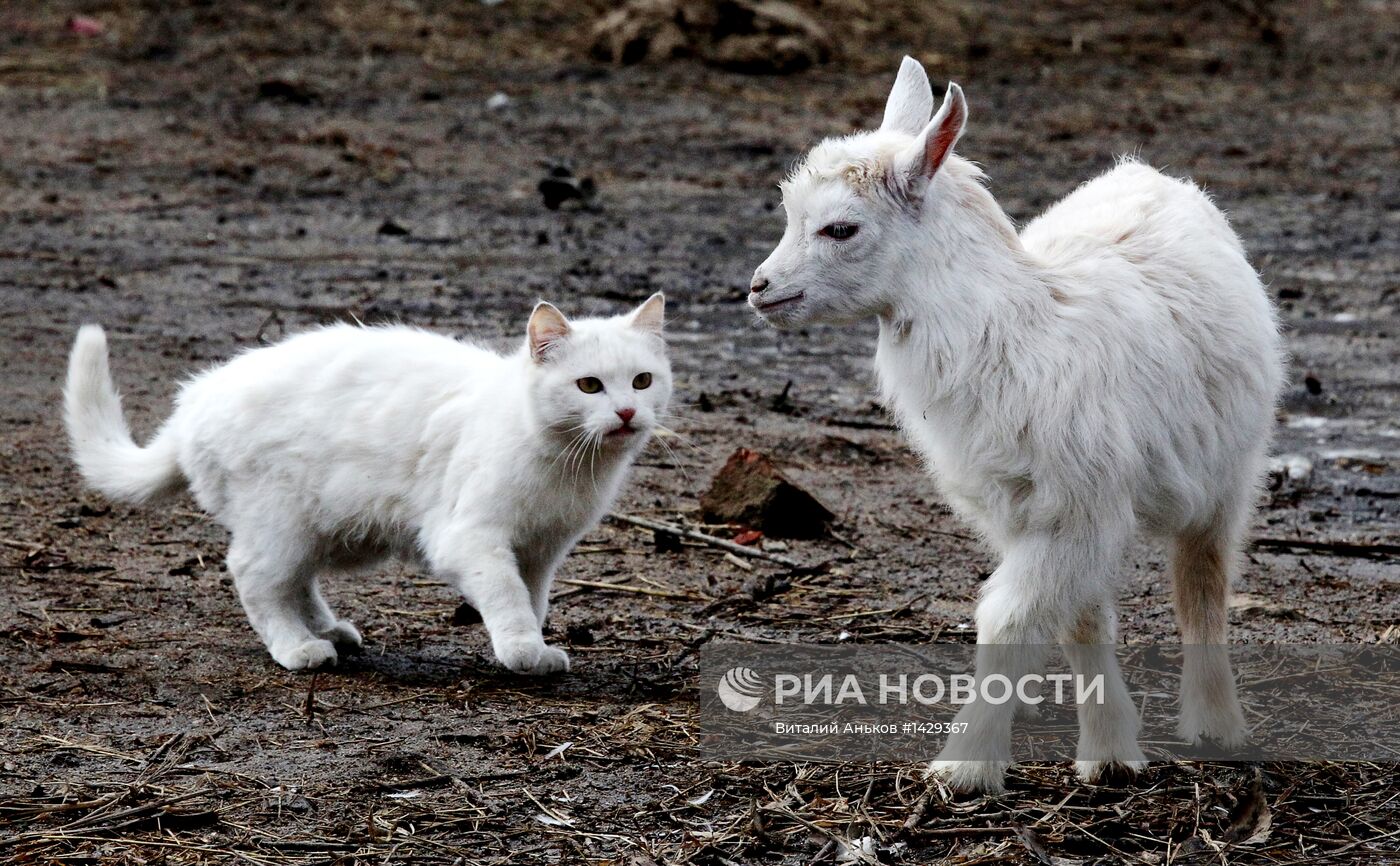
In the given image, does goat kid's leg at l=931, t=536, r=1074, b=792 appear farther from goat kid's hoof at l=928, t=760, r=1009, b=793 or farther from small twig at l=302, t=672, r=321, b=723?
small twig at l=302, t=672, r=321, b=723

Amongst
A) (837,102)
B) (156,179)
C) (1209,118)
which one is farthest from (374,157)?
(1209,118)

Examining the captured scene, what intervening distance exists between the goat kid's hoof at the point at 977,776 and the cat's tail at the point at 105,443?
9.81 ft

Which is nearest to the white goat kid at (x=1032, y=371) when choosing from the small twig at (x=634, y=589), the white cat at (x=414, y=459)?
the white cat at (x=414, y=459)

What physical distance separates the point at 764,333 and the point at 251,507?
490 centimetres

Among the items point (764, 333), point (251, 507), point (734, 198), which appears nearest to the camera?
point (251, 507)

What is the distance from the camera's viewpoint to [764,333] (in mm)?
10141

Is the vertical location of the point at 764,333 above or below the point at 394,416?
below

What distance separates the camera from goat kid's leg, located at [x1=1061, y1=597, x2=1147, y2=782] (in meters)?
4.67

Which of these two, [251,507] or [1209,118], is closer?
[251,507]

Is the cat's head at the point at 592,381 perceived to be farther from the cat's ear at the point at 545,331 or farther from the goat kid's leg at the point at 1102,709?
the goat kid's leg at the point at 1102,709

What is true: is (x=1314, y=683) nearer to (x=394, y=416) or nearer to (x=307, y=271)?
(x=394, y=416)

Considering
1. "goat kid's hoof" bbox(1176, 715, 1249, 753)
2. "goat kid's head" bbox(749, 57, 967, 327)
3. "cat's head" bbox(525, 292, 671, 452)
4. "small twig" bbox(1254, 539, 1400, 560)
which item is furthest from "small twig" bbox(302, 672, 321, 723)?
"small twig" bbox(1254, 539, 1400, 560)

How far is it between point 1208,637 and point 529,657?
6.63 ft

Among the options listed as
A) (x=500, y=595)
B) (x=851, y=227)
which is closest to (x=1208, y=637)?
(x=851, y=227)
